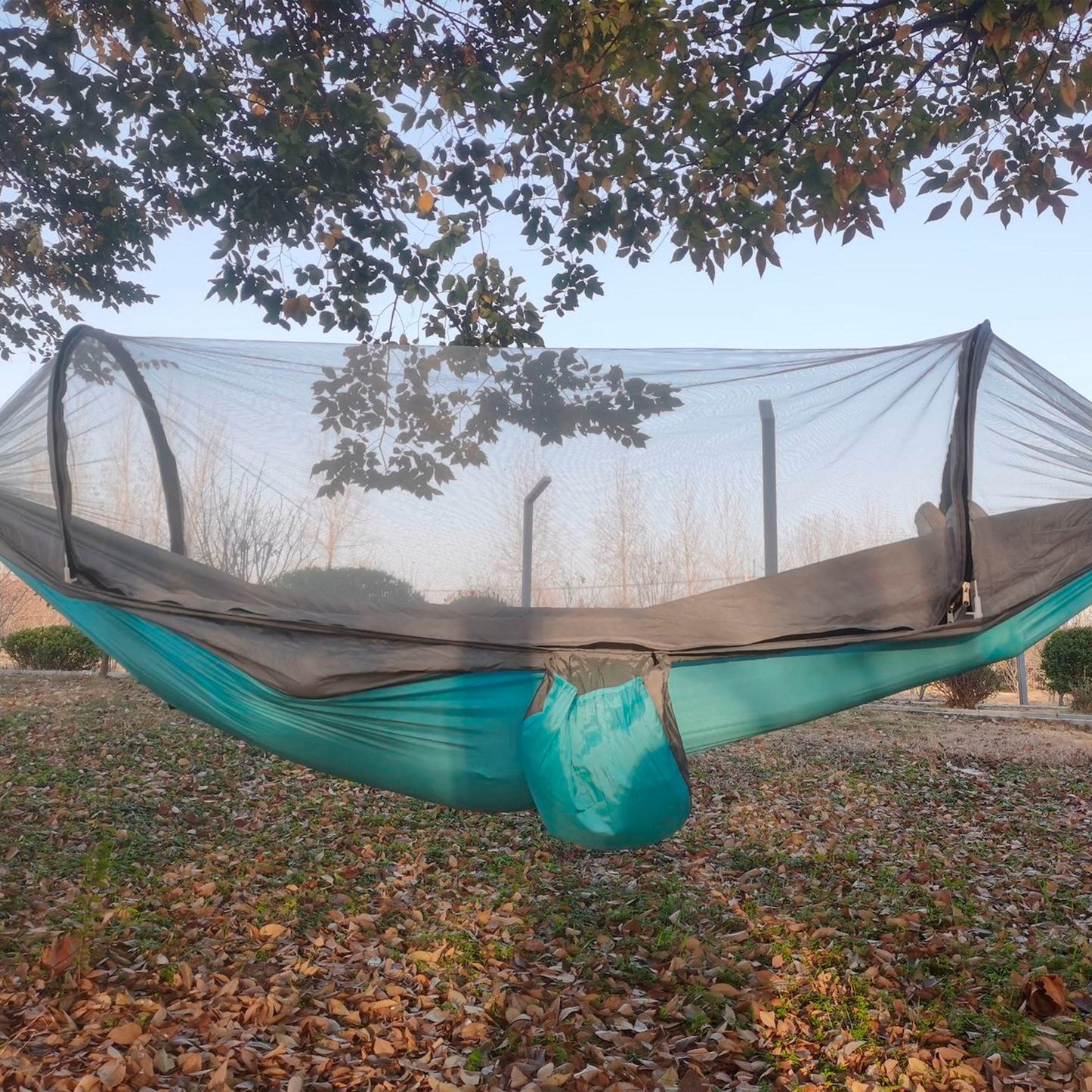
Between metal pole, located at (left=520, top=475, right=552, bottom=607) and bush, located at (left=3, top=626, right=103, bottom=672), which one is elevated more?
metal pole, located at (left=520, top=475, right=552, bottom=607)

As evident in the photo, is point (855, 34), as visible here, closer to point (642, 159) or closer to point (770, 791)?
point (642, 159)

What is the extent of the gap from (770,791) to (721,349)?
2776 mm

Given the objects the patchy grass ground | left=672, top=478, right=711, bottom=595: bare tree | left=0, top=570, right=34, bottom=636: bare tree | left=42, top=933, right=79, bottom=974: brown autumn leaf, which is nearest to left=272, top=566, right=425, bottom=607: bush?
left=672, top=478, right=711, bottom=595: bare tree

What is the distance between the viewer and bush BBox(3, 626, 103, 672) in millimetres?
7574

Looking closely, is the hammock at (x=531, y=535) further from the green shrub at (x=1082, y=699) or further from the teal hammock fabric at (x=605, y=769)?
the green shrub at (x=1082, y=699)

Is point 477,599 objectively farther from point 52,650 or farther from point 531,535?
point 52,650

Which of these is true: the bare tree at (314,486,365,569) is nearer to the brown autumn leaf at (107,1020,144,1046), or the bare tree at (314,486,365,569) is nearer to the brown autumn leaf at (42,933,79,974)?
the brown autumn leaf at (107,1020,144,1046)

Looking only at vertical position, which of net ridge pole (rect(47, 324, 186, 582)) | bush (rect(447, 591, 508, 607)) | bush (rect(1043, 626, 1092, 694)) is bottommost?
bush (rect(1043, 626, 1092, 694))

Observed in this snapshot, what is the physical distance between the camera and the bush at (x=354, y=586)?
6.93ft

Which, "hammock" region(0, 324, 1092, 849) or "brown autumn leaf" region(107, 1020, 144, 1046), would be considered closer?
"hammock" region(0, 324, 1092, 849)

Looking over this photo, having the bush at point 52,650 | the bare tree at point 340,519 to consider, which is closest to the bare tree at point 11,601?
the bush at point 52,650

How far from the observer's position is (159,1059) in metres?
2.04

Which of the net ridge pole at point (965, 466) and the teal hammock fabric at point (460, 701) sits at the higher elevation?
the net ridge pole at point (965, 466)

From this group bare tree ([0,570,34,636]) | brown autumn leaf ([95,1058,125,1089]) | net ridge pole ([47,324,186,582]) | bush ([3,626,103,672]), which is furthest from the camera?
bare tree ([0,570,34,636])
